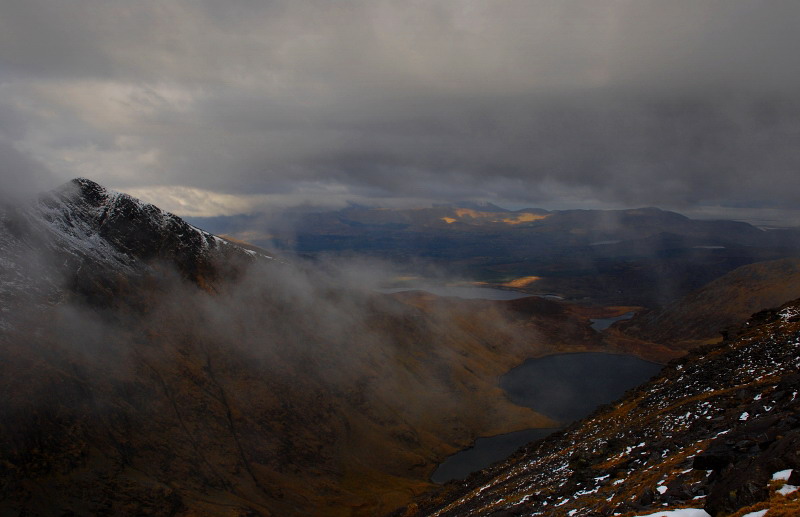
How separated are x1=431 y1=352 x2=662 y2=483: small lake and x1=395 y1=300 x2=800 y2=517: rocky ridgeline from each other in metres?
41.7

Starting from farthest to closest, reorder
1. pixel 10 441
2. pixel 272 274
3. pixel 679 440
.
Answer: pixel 272 274
pixel 10 441
pixel 679 440

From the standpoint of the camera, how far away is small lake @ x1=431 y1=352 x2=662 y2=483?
101 meters

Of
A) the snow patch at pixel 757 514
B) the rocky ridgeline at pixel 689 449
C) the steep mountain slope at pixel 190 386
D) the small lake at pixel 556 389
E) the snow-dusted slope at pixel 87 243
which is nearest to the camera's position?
the snow patch at pixel 757 514

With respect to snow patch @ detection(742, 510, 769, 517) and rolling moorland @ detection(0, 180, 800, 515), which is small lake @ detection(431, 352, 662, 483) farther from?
snow patch @ detection(742, 510, 769, 517)

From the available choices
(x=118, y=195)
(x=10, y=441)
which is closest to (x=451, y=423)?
(x=10, y=441)

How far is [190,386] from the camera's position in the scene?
279ft

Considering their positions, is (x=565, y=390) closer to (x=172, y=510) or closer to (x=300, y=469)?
(x=300, y=469)

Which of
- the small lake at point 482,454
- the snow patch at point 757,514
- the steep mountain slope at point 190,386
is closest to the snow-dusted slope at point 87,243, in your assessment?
the steep mountain slope at point 190,386

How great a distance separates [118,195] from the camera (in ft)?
336

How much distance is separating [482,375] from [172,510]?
4440 inches

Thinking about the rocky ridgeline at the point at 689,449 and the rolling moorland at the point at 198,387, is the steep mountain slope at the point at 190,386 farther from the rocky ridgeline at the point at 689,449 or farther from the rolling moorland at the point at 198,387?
the rocky ridgeline at the point at 689,449

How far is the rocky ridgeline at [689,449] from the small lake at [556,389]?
41.7 meters

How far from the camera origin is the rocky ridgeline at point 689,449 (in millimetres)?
14578

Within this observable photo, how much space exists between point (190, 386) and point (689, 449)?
284 ft
